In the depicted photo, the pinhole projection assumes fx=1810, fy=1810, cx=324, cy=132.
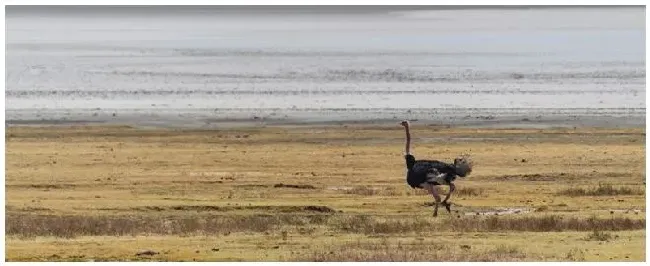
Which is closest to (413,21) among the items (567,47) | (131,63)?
(567,47)

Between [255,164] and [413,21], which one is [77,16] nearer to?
[413,21]

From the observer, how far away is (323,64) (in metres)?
66.1

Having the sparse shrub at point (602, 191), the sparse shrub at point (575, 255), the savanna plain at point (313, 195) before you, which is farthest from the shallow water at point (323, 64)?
the sparse shrub at point (575, 255)

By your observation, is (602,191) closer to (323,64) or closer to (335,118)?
(335,118)

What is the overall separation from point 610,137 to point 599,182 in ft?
34.6

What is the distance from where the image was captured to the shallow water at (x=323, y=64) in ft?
175

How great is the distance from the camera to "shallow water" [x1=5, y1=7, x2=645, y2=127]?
53219 mm

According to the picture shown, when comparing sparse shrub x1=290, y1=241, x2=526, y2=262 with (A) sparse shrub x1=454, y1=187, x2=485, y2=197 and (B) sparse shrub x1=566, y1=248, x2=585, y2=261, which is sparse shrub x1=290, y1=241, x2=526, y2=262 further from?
(A) sparse shrub x1=454, y1=187, x2=485, y2=197

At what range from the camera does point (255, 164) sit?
126ft

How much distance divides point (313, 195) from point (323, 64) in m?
34.0

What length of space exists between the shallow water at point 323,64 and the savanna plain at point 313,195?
5831 mm

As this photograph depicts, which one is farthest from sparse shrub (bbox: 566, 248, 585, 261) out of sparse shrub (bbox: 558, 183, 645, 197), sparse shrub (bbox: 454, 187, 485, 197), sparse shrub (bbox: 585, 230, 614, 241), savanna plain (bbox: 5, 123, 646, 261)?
sparse shrub (bbox: 558, 183, 645, 197)

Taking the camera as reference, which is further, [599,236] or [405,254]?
[599,236]

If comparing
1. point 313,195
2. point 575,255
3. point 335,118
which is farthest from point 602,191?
point 335,118
